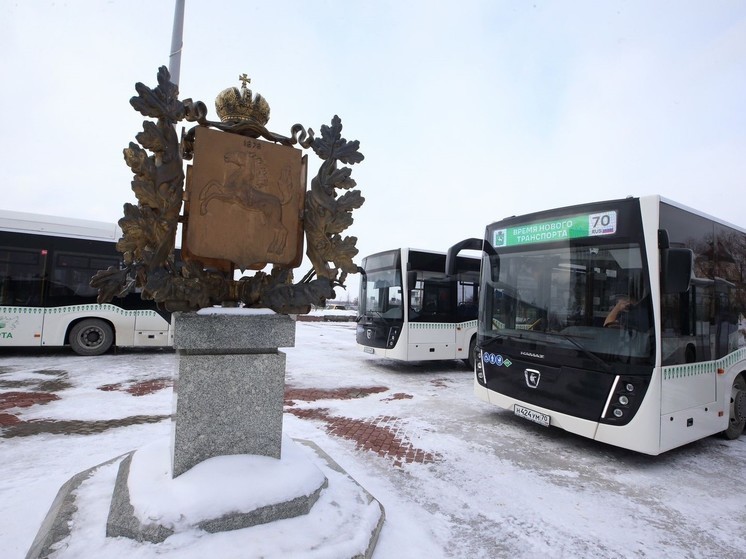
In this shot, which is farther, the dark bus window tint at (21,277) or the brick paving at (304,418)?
the dark bus window tint at (21,277)

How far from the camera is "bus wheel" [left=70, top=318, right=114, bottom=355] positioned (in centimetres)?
1109

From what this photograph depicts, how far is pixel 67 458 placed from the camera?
4.31 m

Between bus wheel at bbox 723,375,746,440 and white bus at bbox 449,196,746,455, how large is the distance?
30mm

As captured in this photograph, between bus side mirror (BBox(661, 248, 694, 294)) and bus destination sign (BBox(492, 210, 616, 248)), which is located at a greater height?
bus destination sign (BBox(492, 210, 616, 248))

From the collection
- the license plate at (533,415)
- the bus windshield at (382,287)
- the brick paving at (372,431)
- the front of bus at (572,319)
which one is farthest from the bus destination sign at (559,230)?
the bus windshield at (382,287)

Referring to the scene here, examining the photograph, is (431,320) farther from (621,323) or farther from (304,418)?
(621,323)

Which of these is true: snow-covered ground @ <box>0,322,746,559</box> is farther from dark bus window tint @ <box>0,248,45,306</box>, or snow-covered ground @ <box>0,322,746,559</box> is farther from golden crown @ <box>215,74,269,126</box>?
dark bus window tint @ <box>0,248,45,306</box>

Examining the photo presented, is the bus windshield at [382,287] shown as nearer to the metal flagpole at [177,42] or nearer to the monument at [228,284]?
the metal flagpole at [177,42]

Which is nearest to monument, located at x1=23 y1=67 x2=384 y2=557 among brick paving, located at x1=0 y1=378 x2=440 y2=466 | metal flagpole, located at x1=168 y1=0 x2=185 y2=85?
brick paving, located at x1=0 y1=378 x2=440 y2=466

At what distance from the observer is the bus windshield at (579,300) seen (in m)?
4.66

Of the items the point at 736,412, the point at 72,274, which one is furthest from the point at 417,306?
the point at 72,274

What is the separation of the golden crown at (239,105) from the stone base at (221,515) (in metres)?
2.68

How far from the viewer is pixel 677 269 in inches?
173

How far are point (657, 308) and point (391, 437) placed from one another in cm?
358
